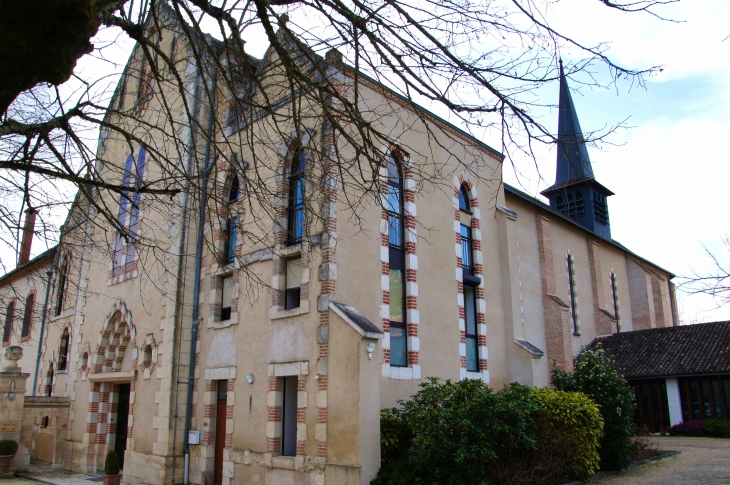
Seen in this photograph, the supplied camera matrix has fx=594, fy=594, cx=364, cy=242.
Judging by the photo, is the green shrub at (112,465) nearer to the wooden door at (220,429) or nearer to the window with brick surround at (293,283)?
the wooden door at (220,429)

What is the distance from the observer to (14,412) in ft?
57.5

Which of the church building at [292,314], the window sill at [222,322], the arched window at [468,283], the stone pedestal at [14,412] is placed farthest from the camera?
the stone pedestal at [14,412]

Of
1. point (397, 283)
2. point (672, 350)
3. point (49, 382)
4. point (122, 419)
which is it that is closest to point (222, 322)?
point (397, 283)

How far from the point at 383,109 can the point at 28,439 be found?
1455cm

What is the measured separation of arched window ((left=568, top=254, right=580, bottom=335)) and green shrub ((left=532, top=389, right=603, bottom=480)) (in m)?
12.2

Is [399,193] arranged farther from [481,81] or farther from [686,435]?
[686,435]

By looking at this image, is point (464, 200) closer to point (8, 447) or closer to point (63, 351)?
point (8, 447)

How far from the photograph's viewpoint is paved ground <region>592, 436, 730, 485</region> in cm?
1130

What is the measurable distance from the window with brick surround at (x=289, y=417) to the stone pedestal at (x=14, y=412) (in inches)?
390

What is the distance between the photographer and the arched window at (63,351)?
21.3 meters

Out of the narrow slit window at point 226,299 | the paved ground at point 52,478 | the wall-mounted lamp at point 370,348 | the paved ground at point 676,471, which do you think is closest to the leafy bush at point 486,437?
the paved ground at point 676,471

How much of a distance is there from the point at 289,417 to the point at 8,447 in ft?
32.0

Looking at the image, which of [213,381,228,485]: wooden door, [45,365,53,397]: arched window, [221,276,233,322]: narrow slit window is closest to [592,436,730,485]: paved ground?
[213,381,228,485]: wooden door

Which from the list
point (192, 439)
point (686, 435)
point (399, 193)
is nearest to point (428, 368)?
point (399, 193)
